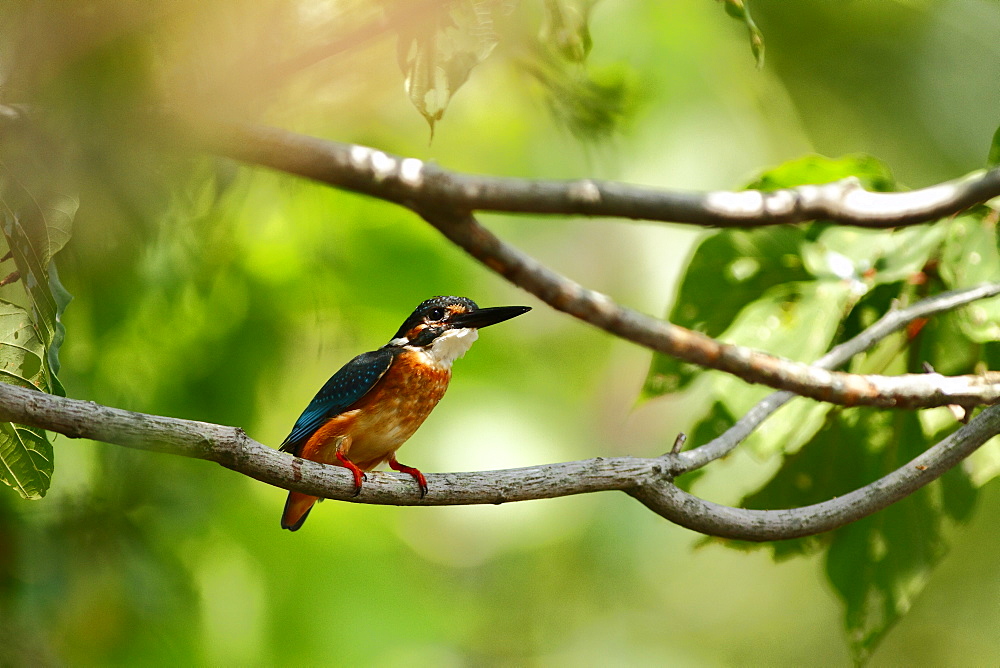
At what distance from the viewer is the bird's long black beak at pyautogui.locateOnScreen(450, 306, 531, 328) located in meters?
2.29

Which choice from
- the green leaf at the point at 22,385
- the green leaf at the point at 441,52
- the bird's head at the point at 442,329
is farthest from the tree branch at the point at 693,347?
the bird's head at the point at 442,329

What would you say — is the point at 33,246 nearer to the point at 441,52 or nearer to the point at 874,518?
the point at 441,52

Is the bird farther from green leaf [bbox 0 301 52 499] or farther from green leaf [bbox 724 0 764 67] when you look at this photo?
green leaf [bbox 724 0 764 67]

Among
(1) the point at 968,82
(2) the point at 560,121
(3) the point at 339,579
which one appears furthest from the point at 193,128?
(1) the point at 968,82

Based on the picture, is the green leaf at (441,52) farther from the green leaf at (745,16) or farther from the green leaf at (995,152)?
the green leaf at (995,152)

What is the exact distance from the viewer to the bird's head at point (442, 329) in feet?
8.26

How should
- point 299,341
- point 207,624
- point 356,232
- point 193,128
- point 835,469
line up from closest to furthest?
1. point 193,128
2. point 835,469
3. point 207,624
4. point 299,341
5. point 356,232

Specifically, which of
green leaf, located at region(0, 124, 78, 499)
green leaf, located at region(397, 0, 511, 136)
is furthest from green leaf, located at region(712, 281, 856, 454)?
green leaf, located at region(0, 124, 78, 499)

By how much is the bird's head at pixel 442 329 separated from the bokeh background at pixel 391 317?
0.29 meters

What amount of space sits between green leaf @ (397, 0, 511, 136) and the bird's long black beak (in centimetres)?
71

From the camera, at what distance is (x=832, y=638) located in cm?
766

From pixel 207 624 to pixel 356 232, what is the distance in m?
1.69

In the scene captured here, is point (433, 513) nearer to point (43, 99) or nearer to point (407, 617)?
point (407, 617)

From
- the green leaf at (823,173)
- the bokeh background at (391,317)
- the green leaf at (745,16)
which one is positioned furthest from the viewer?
the green leaf at (823,173)
